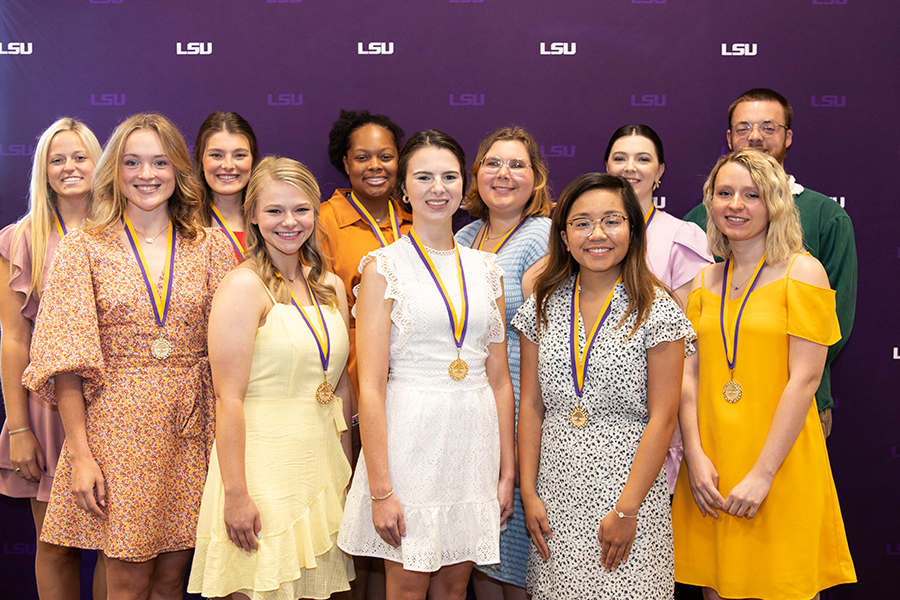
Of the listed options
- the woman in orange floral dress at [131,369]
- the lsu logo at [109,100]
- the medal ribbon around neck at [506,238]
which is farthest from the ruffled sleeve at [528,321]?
the lsu logo at [109,100]

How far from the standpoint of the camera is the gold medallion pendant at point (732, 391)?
7.47ft

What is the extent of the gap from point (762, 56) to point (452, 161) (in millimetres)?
2316

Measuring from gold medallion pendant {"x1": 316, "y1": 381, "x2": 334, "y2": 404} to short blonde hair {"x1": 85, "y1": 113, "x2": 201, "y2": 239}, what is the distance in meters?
0.77

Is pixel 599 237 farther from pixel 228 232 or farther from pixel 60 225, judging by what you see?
pixel 60 225

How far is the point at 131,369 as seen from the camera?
2227mm

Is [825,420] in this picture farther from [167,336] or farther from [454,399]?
[167,336]

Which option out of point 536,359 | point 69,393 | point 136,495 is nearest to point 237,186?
point 69,393

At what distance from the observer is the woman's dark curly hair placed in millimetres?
3270

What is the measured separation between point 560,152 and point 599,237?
168 cm

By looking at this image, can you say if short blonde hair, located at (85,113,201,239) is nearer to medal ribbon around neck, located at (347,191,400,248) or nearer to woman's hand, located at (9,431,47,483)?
medal ribbon around neck, located at (347,191,400,248)

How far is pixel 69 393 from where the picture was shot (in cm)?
218

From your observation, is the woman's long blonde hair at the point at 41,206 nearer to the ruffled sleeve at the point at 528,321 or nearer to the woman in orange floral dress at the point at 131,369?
the woman in orange floral dress at the point at 131,369

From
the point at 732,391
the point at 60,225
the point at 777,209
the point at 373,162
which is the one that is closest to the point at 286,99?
the point at 373,162

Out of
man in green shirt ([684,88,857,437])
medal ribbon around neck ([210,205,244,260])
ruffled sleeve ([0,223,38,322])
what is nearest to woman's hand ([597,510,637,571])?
man in green shirt ([684,88,857,437])
